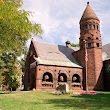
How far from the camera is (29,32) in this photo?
49.1ft

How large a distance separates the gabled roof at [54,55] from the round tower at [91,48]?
2.58m

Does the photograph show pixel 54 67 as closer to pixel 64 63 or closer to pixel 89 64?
pixel 64 63

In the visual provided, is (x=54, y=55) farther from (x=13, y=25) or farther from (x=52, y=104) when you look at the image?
(x=13, y=25)

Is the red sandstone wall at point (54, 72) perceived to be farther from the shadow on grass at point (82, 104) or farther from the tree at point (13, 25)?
the tree at point (13, 25)

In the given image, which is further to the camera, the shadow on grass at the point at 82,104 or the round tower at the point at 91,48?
the round tower at the point at 91,48

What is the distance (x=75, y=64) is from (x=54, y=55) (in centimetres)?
431

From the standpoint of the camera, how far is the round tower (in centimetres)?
3797

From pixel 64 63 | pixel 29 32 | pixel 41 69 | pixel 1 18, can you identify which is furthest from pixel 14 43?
pixel 64 63

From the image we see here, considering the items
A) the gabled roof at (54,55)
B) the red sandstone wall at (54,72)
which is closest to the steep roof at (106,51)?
the gabled roof at (54,55)

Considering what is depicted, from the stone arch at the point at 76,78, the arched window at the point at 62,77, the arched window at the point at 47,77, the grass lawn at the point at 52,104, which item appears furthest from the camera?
the stone arch at the point at 76,78

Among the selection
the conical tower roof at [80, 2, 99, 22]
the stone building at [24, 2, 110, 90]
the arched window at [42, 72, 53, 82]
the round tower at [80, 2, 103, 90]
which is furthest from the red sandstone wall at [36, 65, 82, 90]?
the conical tower roof at [80, 2, 99, 22]

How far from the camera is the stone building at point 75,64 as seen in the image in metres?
36.5

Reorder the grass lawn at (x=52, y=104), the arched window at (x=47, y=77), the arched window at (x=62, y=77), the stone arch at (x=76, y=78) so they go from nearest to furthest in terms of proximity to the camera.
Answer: the grass lawn at (x=52, y=104), the arched window at (x=47, y=77), the arched window at (x=62, y=77), the stone arch at (x=76, y=78)

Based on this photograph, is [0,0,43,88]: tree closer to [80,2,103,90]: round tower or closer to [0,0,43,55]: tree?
[0,0,43,55]: tree
